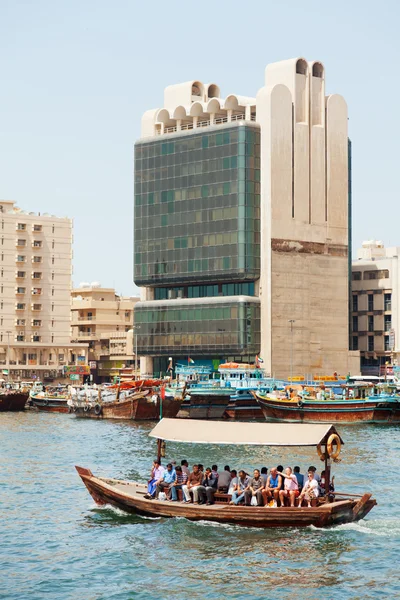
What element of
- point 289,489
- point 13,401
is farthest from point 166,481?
point 13,401

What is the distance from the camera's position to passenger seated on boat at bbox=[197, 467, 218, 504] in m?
51.8

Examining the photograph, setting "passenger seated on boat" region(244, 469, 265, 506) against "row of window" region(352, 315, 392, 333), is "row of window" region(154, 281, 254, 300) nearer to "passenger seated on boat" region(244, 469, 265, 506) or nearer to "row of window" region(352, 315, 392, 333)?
"row of window" region(352, 315, 392, 333)

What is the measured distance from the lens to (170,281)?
17050 centimetres

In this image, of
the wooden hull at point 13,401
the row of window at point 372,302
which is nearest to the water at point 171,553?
the wooden hull at point 13,401

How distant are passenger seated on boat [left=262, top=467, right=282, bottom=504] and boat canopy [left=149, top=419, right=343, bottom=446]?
1.41m

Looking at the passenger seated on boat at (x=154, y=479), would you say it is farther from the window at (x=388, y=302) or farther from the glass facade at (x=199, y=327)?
the window at (x=388, y=302)

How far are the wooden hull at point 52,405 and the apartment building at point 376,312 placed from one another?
52.0m

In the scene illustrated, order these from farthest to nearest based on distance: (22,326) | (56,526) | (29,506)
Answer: (22,326) < (29,506) < (56,526)

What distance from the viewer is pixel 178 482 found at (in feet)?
175

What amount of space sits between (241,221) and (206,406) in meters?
34.9

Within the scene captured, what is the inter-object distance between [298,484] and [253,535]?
337cm

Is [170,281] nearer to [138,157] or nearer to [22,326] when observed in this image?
[138,157]

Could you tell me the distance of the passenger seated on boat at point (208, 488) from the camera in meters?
51.8

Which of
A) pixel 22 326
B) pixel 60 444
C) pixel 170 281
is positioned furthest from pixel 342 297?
pixel 60 444
